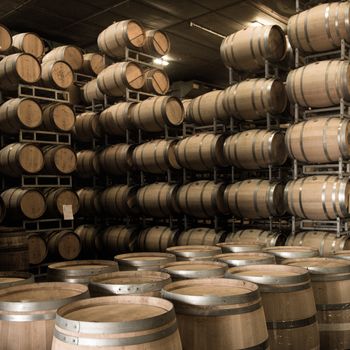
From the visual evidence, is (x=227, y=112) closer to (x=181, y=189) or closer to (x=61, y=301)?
(x=181, y=189)

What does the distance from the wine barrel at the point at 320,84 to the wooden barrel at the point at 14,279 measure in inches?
188

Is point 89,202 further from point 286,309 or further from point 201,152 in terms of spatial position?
A: point 286,309

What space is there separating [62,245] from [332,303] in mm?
5776

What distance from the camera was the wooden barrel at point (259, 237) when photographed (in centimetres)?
674

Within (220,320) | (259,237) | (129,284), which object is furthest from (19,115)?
(220,320)

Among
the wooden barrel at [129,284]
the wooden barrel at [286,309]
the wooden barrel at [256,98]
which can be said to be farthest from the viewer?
the wooden barrel at [256,98]

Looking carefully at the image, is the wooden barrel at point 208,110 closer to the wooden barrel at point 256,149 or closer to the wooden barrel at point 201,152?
the wooden barrel at point 201,152

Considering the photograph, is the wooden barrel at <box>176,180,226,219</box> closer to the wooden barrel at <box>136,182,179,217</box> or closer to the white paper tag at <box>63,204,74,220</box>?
the wooden barrel at <box>136,182,179,217</box>

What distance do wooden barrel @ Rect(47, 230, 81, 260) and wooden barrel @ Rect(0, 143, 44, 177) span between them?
124cm

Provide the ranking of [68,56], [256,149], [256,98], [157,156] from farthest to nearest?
[68,56]
[157,156]
[256,98]
[256,149]

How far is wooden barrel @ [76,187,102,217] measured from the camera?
971 centimetres

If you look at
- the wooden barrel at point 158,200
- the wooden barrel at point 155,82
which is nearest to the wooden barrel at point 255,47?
the wooden barrel at point 155,82

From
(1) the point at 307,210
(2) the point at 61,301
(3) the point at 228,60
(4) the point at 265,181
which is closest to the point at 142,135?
(3) the point at 228,60

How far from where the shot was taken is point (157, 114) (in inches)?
330
